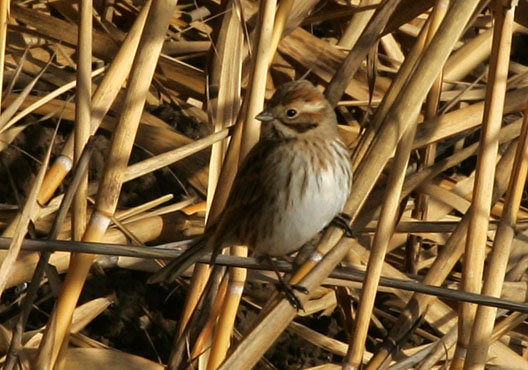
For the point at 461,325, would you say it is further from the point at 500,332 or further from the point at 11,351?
the point at 11,351

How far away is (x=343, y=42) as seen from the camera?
12.6 ft

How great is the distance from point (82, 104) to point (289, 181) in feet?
2.14

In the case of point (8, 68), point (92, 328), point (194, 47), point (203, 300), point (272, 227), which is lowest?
point (92, 328)

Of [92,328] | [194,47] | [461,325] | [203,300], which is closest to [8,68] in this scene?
[194,47]

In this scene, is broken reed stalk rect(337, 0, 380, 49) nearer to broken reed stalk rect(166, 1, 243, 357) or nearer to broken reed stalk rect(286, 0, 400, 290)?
broken reed stalk rect(166, 1, 243, 357)

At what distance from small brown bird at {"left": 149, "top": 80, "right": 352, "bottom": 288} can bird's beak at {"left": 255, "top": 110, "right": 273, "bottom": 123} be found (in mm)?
10

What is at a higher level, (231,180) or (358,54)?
(358,54)

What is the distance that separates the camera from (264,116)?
2.56 metres

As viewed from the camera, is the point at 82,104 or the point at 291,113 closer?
the point at 82,104

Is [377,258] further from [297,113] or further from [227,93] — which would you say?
[227,93]

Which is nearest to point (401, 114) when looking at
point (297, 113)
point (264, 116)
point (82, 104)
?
point (264, 116)

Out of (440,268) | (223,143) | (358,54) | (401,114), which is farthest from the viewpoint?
(223,143)

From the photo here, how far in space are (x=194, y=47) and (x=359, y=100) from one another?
63 cm

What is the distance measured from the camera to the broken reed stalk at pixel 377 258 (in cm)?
233
